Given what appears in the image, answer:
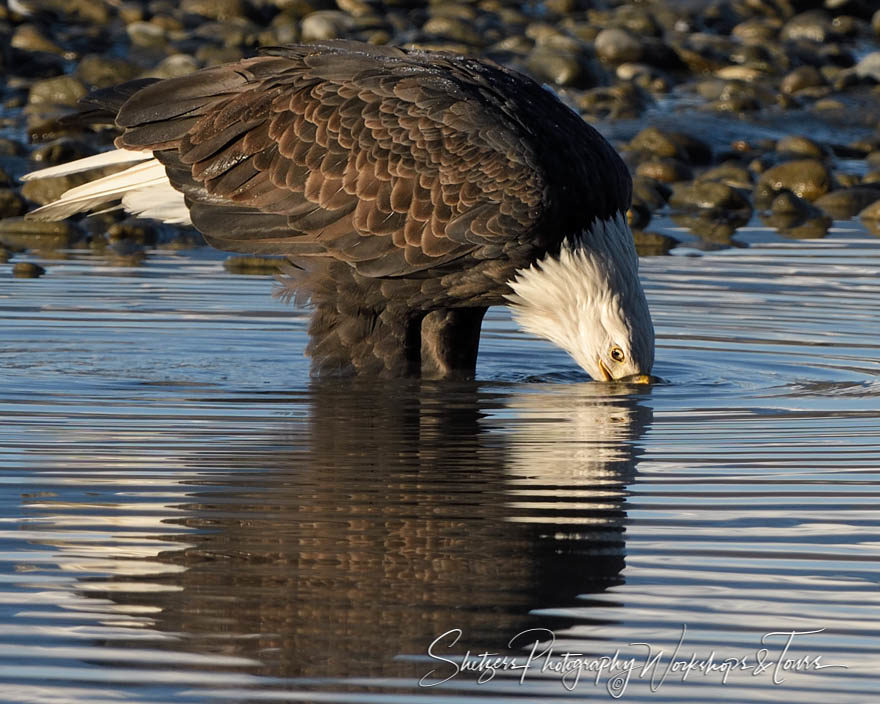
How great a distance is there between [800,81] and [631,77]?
142cm

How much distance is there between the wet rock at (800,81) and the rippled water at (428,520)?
322 inches

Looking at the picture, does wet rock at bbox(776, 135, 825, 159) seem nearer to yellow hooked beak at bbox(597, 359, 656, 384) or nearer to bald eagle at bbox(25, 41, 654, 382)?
bald eagle at bbox(25, 41, 654, 382)

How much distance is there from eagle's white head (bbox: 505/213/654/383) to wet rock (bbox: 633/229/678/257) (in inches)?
131

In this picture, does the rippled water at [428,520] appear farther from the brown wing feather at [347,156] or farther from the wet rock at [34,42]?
the wet rock at [34,42]

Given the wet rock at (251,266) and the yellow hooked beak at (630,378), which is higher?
the wet rock at (251,266)

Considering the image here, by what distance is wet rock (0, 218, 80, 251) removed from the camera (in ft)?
32.4

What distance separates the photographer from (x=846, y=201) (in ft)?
38.1

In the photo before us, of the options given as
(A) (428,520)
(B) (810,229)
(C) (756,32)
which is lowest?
(A) (428,520)

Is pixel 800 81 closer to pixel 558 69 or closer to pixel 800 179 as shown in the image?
pixel 558 69

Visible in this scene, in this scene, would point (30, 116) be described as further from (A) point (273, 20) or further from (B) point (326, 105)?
(B) point (326, 105)

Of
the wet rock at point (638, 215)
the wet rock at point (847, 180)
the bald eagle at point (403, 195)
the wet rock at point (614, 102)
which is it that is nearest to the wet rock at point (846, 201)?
the wet rock at point (847, 180)

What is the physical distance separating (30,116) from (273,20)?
3622 millimetres

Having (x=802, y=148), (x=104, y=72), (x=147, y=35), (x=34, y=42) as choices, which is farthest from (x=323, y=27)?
(x=802, y=148)

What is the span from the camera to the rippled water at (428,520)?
3.42 metres
